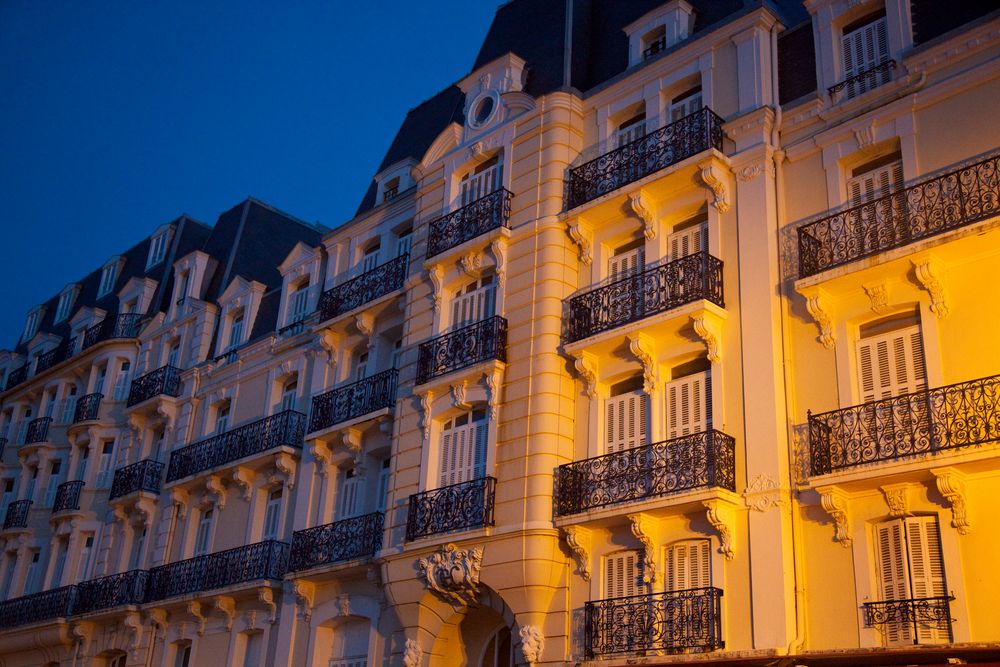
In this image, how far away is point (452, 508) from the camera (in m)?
20.1

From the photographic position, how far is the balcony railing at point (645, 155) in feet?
63.0

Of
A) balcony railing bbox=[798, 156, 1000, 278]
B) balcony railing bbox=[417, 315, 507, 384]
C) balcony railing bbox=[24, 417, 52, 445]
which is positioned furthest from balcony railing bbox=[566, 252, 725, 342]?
balcony railing bbox=[24, 417, 52, 445]

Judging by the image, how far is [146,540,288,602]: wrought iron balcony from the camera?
24.6 meters

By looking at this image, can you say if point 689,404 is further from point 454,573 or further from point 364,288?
point 364,288

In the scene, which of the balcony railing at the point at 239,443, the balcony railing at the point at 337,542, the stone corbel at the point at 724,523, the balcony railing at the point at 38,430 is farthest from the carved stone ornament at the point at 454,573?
the balcony railing at the point at 38,430

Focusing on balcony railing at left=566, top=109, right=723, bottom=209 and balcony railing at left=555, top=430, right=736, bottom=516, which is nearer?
balcony railing at left=555, top=430, right=736, bottom=516

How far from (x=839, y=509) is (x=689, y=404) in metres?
3.45

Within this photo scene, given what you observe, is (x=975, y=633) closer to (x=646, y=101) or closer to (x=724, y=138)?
(x=724, y=138)

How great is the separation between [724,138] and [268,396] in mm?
13931

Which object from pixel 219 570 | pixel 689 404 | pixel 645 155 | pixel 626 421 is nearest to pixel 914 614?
pixel 689 404

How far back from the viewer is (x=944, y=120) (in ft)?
55.0

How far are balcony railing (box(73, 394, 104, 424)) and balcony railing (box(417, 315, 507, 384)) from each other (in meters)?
16.5

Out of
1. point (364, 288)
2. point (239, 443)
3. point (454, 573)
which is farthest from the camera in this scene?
point (239, 443)

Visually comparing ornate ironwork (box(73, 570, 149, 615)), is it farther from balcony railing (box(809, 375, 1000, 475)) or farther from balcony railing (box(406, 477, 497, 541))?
balcony railing (box(809, 375, 1000, 475))
